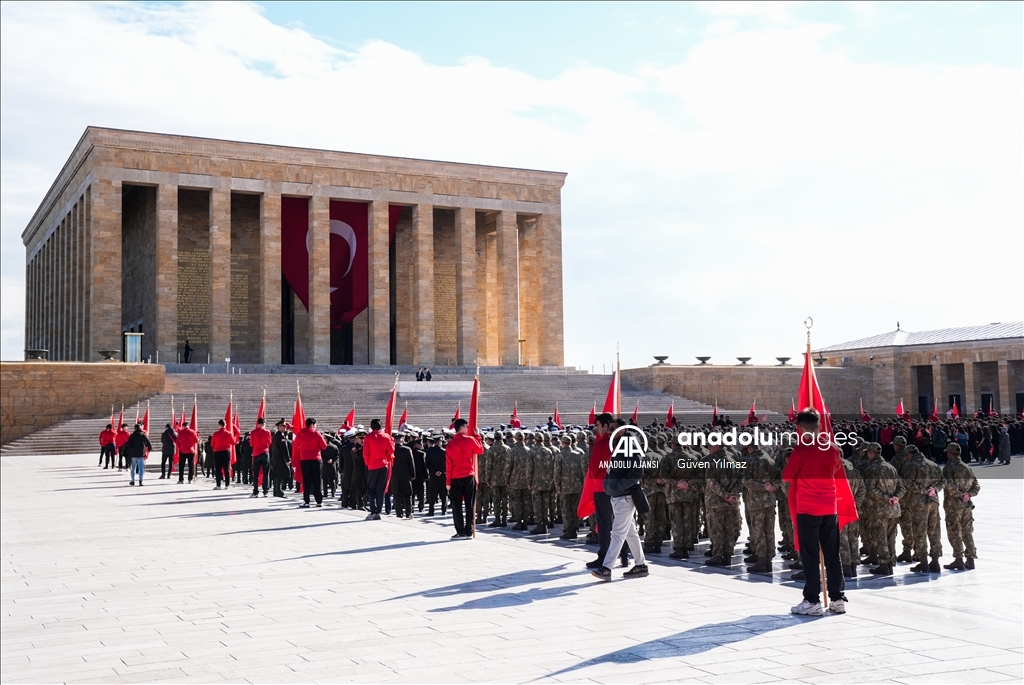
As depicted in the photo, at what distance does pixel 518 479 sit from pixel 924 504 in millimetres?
5345

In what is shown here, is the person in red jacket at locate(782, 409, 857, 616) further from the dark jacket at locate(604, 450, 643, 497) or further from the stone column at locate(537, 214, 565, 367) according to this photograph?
the stone column at locate(537, 214, 565, 367)

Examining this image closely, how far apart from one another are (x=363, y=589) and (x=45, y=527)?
6936mm

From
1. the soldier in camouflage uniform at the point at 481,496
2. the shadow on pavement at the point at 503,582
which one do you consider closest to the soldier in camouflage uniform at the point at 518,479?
the soldier in camouflage uniform at the point at 481,496

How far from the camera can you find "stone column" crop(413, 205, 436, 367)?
155 feet

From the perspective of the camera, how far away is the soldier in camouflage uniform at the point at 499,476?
13781 millimetres

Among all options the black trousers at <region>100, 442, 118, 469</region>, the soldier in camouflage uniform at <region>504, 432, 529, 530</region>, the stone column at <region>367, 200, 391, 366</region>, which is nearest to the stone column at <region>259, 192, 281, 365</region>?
the stone column at <region>367, 200, 391, 366</region>

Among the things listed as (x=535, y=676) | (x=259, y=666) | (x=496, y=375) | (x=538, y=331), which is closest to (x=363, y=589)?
(x=259, y=666)

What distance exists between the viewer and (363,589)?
27.3 ft

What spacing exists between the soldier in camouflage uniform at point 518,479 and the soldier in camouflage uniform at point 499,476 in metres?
0.10

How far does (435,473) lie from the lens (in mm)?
15969

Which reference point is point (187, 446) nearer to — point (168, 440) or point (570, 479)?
point (168, 440)

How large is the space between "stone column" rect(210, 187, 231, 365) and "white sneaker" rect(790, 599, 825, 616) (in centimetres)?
3896

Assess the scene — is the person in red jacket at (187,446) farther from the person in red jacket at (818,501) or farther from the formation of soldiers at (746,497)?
the person in red jacket at (818,501)

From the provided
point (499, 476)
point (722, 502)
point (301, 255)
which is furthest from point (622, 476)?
point (301, 255)
